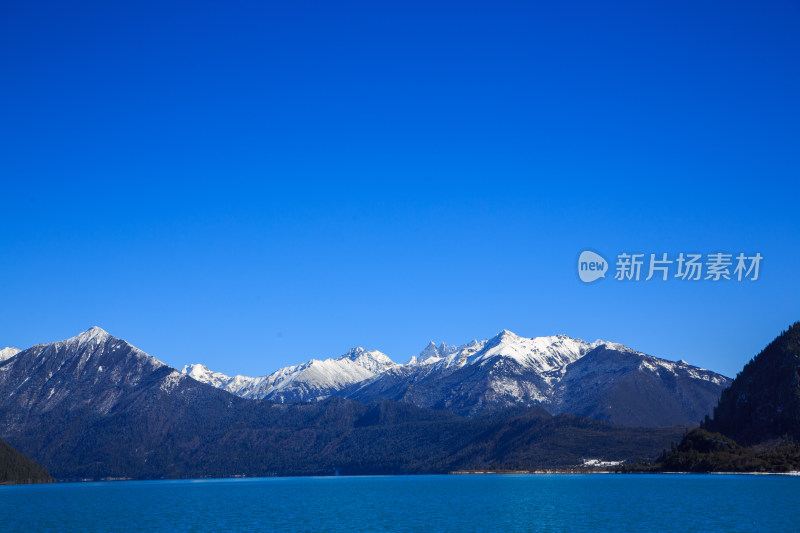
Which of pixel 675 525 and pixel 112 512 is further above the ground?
pixel 675 525

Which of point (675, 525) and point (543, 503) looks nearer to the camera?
point (675, 525)

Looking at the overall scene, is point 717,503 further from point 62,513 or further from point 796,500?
point 62,513

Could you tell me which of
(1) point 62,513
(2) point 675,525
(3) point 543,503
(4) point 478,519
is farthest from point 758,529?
(1) point 62,513

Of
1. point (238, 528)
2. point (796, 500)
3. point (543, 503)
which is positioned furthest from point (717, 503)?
point (238, 528)

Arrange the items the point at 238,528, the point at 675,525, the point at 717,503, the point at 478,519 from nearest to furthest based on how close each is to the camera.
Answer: the point at 675,525
the point at 238,528
the point at 478,519
the point at 717,503

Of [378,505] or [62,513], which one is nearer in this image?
[62,513]

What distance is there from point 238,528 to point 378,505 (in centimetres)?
6667

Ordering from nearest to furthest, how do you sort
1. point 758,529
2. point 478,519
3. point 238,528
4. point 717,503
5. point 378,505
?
point 758,529 < point 238,528 < point 478,519 < point 717,503 < point 378,505

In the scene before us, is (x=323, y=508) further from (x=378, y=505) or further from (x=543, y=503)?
(x=543, y=503)

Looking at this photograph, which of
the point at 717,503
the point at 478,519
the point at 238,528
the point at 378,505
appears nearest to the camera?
the point at 238,528

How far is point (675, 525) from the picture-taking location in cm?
12625

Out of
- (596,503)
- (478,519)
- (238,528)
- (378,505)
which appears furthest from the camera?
(378,505)

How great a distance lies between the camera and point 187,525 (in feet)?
468

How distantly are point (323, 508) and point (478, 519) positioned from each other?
50.9 metres
